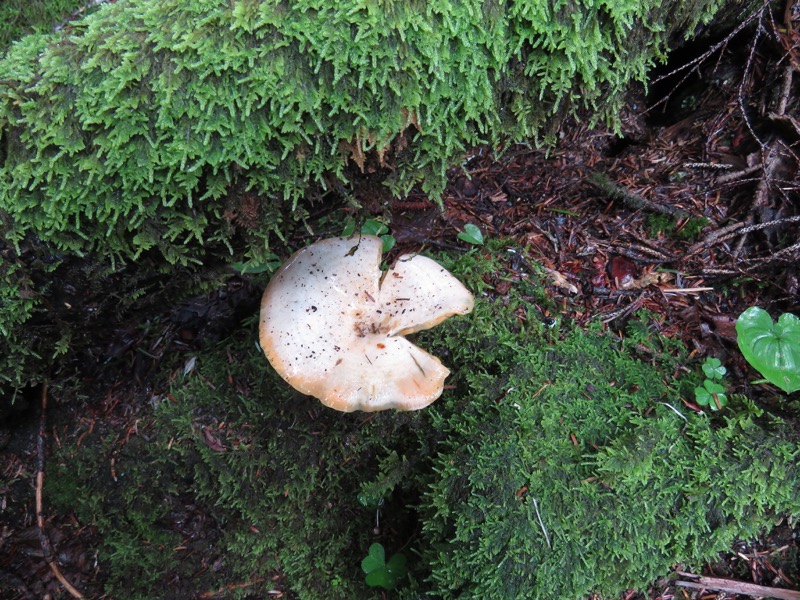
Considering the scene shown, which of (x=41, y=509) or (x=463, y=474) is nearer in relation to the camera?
(x=463, y=474)

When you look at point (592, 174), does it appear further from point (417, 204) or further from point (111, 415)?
point (111, 415)

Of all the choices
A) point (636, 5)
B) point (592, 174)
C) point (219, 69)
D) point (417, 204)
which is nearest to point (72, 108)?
point (219, 69)

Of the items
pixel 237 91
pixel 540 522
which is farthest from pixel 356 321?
pixel 540 522

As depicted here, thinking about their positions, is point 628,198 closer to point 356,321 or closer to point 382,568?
point 356,321

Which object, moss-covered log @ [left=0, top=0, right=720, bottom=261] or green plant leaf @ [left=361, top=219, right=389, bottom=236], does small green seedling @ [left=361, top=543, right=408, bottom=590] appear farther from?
moss-covered log @ [left=0, top=0, right=720, bottom=261]

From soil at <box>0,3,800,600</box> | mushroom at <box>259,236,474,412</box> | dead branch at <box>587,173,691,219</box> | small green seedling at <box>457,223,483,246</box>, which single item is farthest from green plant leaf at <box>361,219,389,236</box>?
dead branch at <box>587,173,691,219</box>

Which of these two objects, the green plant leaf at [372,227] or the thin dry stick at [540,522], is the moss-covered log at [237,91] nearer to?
the green plant leaf at [372,227]
